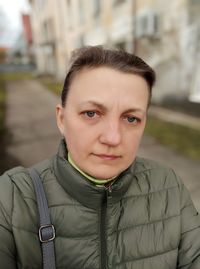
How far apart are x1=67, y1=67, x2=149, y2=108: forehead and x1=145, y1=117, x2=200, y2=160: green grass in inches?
169

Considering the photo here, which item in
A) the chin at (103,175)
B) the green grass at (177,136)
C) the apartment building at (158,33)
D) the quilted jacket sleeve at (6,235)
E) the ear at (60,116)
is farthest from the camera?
the apartment building at (158,33)

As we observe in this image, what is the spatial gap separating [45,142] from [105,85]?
5.25 m

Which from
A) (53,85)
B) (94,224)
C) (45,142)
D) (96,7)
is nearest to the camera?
(94,224)

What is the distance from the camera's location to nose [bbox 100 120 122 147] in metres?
1.20

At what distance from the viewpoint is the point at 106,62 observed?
1229 millimetres

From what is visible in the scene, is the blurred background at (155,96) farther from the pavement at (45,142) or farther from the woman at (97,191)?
the woman at (97,191)

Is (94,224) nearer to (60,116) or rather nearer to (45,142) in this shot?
(60,116)

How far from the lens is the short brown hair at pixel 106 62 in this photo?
1.23 m

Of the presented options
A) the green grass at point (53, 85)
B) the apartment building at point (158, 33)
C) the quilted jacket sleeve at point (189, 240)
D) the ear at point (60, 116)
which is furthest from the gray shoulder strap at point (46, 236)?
the green grass at point (53, 85)

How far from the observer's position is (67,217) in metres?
1.28

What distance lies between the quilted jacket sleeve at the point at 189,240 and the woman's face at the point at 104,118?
47cm

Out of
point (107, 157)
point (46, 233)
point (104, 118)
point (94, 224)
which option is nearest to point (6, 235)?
point (46, 233)

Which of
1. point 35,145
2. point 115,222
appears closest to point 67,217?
point 115,222

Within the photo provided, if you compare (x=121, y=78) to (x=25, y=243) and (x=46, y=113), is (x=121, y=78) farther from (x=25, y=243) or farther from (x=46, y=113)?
(x=46, y=113)
